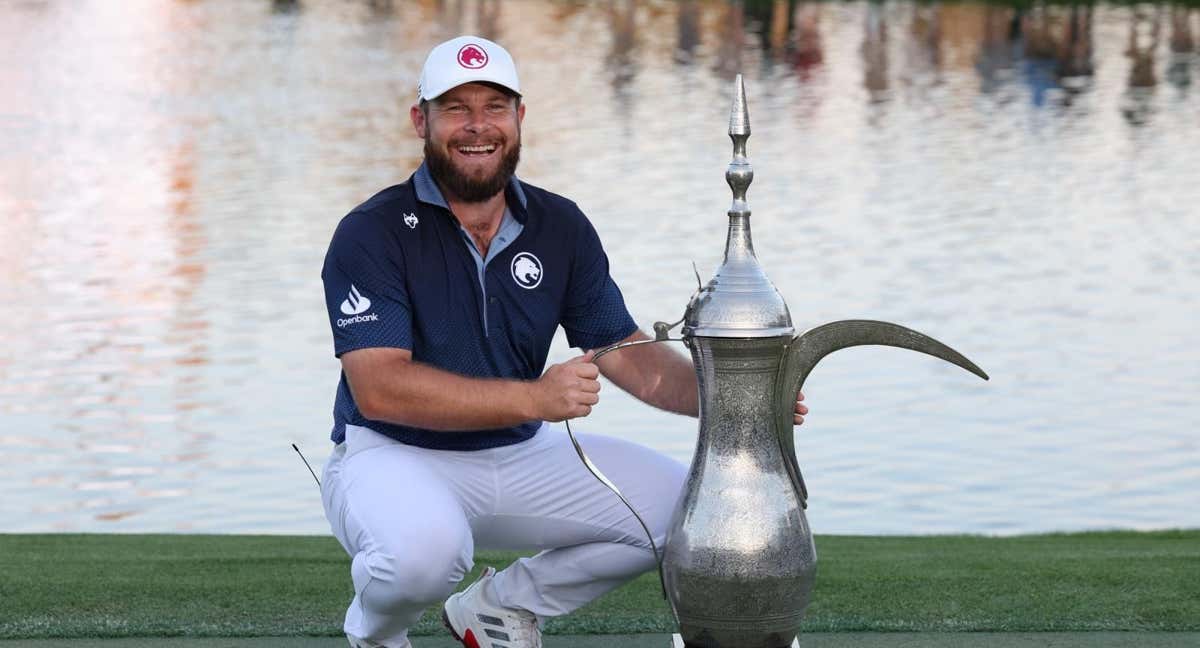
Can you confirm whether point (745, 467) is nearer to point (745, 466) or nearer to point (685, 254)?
point (745, 466)

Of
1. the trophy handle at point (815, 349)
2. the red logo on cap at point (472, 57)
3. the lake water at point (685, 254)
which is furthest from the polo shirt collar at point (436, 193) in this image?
the lake water at point (685, 254)

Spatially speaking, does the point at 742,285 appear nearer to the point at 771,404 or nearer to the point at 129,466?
the point at 771,404

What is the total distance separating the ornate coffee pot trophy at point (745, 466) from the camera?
3.57 meters

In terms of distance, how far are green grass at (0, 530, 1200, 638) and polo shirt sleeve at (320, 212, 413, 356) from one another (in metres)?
0.92

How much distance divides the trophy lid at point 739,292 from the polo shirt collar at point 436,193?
828 millimetres

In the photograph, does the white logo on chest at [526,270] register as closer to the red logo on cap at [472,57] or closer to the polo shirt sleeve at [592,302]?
the polo shirt sleeve at [592,302]

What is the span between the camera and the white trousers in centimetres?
412

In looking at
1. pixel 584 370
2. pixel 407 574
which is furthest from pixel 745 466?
pixel 407 574

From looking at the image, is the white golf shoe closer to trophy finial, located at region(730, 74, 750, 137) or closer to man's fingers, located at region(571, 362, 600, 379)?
man's fingers, located at region(571, 362, 600, 379)

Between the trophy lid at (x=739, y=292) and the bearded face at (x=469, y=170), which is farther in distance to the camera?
the bearded face at (x=469, y=170)

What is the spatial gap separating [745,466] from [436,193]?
44.1 inches

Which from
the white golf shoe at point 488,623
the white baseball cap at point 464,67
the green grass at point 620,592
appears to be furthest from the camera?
the green grass at point 620,592

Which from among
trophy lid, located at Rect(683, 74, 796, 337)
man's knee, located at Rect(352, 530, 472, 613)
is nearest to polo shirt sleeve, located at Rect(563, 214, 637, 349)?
man's knee, located at Rect(352, 530, 472, 613)

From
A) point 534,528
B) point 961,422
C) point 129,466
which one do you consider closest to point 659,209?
point 961,422
